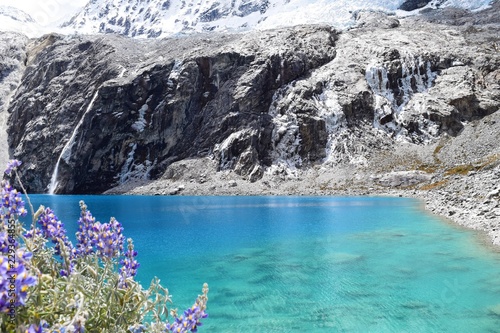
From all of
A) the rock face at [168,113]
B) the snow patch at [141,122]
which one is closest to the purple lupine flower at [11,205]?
the rock face at [168,113]

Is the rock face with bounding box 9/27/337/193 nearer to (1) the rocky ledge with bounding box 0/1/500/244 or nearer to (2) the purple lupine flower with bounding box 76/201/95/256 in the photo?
(1) the rocky ledge with bounding box 0/1/500/244

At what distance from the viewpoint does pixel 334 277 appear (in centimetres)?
1764

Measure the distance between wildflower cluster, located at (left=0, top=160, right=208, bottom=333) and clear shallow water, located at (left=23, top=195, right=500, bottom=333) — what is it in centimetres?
759

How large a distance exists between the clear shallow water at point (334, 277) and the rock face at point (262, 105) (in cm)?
7400

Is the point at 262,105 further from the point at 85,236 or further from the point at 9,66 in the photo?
the point at 9,66

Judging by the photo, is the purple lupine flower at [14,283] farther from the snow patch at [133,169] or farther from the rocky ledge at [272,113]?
the snow patch at [133,169]

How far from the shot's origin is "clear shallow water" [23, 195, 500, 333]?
12.4m

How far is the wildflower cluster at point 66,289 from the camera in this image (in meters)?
3.01

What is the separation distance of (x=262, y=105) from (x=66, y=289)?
120 metres

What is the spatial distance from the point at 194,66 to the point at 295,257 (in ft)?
376

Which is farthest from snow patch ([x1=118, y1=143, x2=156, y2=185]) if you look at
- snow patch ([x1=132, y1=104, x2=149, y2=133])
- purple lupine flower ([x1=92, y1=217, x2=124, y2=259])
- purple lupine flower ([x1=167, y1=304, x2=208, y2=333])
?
purple lupine flower ([x1=167, y1=304, x2=208, y2=333])

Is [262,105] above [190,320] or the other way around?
above

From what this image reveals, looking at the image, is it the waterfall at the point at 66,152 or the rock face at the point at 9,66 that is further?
the rock face at the point at 9,66

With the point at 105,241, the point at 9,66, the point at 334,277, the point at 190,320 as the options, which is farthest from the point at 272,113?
the point at 9,66
